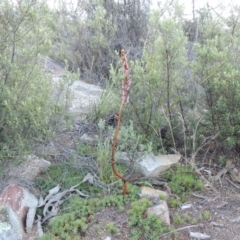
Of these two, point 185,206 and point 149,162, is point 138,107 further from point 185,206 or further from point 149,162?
point 185,206

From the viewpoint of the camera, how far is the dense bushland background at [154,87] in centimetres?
339

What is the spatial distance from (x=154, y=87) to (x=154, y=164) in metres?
0.74

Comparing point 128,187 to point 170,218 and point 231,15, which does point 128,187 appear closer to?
point 170,218

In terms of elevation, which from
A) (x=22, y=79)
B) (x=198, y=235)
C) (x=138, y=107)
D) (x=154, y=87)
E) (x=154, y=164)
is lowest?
(x=198, y=235)

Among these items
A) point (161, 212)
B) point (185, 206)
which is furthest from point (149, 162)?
point (161, 212)

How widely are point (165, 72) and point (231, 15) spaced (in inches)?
40.7

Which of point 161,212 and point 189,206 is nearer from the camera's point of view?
Result: point 161,212

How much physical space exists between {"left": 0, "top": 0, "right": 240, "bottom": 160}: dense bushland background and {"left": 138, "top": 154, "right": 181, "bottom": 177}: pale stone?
124 mm

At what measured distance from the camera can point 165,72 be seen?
154 inches

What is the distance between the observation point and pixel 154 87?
397 centimetres

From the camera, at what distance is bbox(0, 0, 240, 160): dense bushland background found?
339cm

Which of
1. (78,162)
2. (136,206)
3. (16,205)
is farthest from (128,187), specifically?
(16,205)

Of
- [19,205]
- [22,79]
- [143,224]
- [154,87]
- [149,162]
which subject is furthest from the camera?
[154,87]

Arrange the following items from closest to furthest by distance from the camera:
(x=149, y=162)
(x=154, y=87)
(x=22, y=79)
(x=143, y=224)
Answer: (x=143, y=224), (x=22, y=79), (x=149, y=162), (x=154, y=87)
